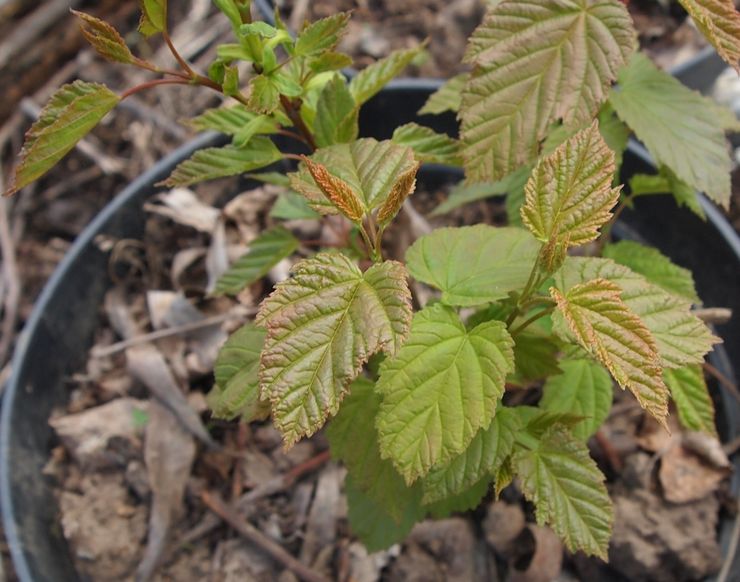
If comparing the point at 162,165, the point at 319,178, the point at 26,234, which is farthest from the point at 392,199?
the point at 26,234

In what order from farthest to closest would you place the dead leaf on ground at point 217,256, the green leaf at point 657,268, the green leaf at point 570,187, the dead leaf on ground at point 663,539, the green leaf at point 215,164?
the dead leaf on ground at point 217,256, the dead leaf on ground at point 663,539, the green leaf at point 657,268, the green leaf at point 215,164, the green leaf at point 570,187

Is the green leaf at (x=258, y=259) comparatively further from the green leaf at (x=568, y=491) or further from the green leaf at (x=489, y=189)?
the green leaf at (x=568, y=491)

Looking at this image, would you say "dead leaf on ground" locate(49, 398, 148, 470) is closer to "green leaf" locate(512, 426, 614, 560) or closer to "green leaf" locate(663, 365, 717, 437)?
"green leaf" locate(512, 426, 614, 560)

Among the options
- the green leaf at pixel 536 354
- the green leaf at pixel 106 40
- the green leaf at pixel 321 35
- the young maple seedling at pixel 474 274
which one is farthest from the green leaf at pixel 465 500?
the green leaf at pixel 106 40

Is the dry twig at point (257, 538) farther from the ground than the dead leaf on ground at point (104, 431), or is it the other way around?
the dead leaf on ground at point (104, 431)

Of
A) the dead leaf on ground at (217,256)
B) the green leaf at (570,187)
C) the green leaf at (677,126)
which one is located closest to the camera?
the green leaf at (570,187)

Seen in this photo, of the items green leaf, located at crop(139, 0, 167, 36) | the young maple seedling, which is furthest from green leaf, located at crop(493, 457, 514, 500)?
green leaf, located at crop(139, 0, 167, 36)
